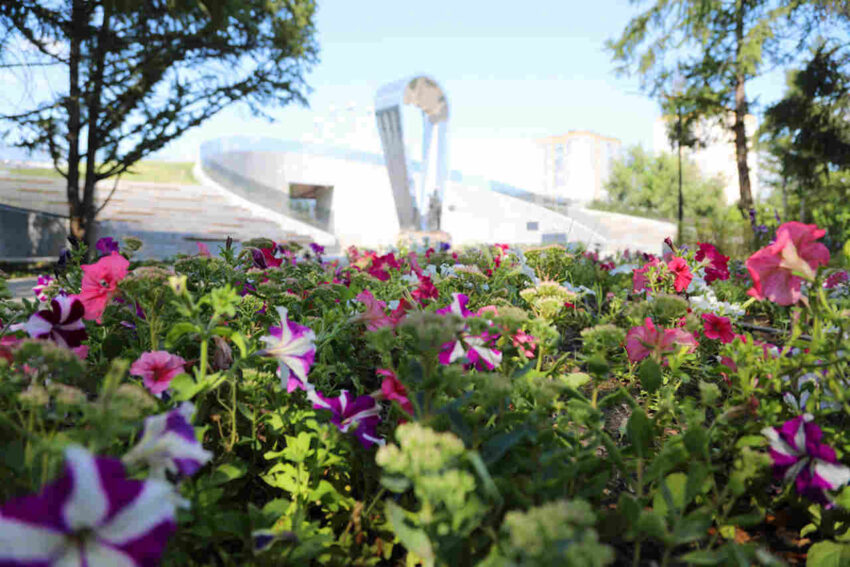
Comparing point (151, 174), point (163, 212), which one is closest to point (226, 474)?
point (163, 212)

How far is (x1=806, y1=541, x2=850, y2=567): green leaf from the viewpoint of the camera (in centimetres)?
105

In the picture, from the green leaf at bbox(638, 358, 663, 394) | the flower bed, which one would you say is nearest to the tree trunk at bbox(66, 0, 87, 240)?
the flower bed

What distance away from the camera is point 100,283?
135 centimetres

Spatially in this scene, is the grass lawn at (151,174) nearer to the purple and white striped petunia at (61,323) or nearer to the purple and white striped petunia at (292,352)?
the purple and white striped petunia at (61,323)

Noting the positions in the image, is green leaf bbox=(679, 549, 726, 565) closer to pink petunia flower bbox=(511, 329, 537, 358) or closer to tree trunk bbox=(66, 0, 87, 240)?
pink petunia flower bbox=(511, 329, 537, 358)

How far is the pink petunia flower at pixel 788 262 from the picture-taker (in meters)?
1.16

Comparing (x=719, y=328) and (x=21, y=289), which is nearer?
(x=719, y=328)

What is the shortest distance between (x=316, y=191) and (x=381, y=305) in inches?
1377

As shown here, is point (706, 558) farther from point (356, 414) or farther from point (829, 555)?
point (356, 414)

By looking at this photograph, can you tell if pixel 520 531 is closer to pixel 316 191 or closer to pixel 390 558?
pixel 390 558

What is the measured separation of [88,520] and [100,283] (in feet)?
3.06

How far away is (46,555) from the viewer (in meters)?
0.57

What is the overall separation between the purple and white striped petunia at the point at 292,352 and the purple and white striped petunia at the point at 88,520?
547mm

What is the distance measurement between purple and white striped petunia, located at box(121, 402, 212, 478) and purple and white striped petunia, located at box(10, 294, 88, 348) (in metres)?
0.55
